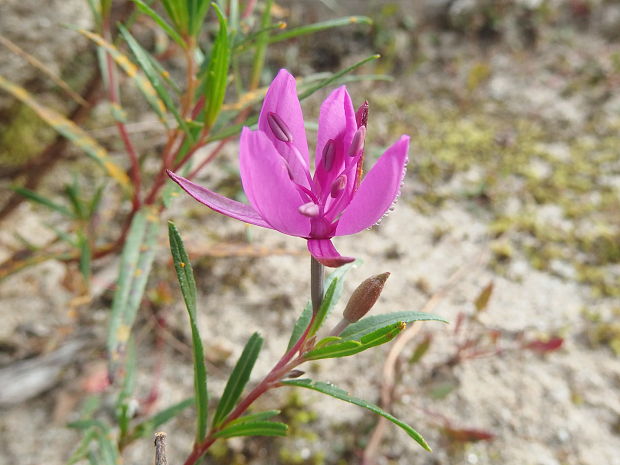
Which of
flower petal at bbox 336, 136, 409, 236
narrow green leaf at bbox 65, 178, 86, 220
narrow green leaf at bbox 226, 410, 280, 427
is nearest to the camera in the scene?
flower petal at bbox 336, 136, 409, 236

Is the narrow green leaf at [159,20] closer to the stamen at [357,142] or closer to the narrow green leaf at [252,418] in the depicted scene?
the stamen at [357,142]

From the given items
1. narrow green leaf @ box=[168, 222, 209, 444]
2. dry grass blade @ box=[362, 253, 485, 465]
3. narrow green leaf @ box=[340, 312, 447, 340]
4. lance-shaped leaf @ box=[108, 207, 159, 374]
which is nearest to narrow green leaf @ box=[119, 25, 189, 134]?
lance-shaped leaf @ box=[108, 207, 159, 374]

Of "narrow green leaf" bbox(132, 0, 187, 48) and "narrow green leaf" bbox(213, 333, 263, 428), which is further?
"narrow green leaf" bbox(132, 0, 187, 48)

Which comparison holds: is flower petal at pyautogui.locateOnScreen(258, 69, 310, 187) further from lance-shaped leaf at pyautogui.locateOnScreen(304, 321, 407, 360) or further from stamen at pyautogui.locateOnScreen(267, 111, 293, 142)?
lance-shaped leaf at pyautogui.locateOnScreen(304, 321, 407, 360)

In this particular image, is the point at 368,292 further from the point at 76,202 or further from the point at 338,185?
the point at 76,202

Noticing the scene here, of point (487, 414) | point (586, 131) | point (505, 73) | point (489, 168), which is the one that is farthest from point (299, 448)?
point (505, 73)

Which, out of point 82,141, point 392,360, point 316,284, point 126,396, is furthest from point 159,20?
point 392,360

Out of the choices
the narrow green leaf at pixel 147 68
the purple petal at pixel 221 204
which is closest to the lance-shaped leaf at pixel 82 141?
the narrow green leaf at pixel 147 68

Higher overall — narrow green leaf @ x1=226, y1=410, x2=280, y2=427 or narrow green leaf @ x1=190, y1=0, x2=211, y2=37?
narrow green leaf @ x1=190, y1=0, x2=211, y2=37
